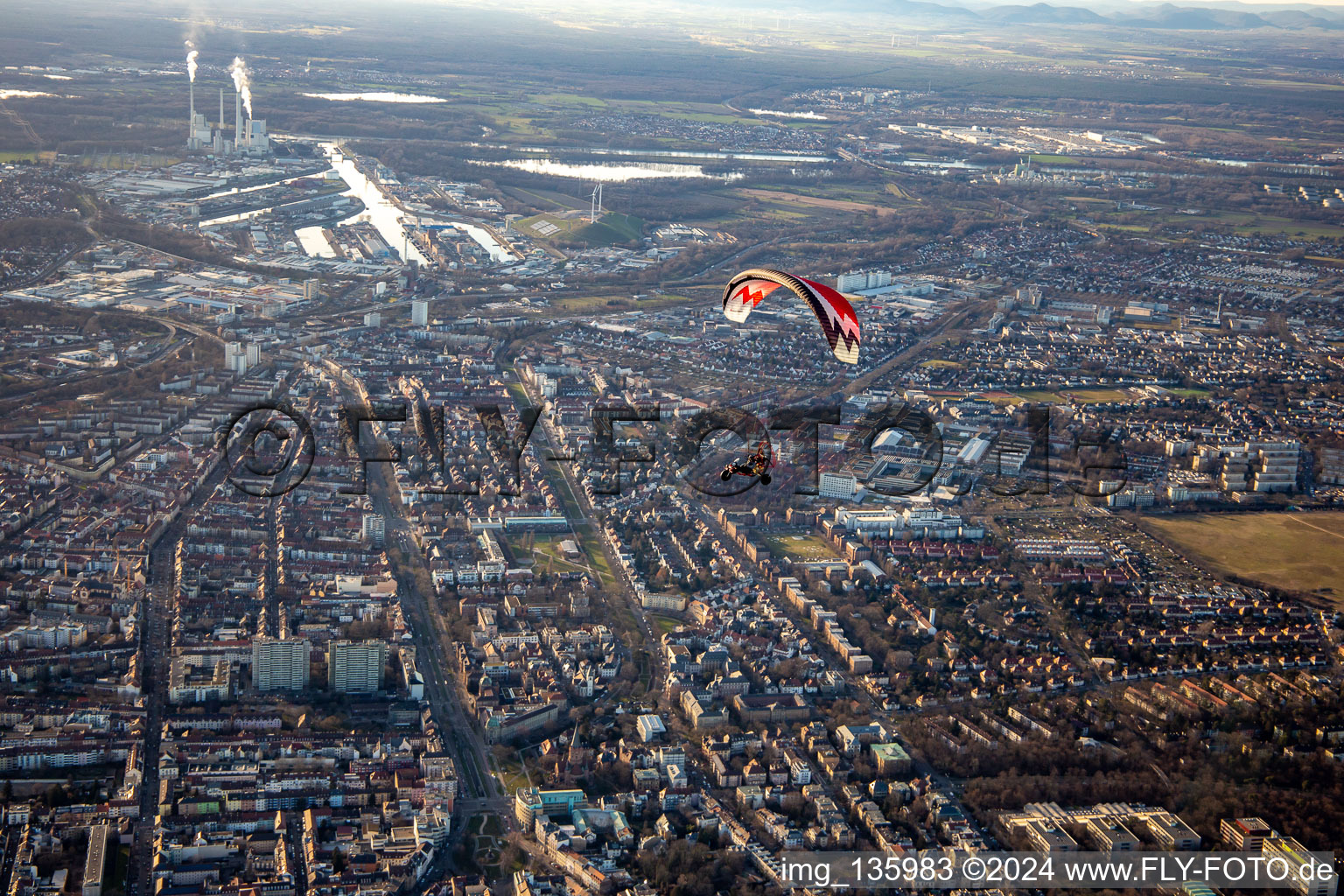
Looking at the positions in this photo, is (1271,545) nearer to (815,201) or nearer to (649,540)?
(649,540)

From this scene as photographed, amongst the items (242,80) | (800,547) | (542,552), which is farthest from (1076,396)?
(242,80)

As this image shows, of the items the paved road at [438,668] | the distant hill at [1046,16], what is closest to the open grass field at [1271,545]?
the paved road at [438,668]

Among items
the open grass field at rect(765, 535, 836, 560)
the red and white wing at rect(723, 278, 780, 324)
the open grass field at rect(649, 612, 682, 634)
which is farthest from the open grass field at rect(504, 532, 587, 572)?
the red and white wing at rect(723, 278, 780, 324)

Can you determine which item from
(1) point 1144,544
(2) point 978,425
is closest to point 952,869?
(1) point 1144,544

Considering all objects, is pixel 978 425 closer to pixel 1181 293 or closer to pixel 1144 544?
pixel 1144 544

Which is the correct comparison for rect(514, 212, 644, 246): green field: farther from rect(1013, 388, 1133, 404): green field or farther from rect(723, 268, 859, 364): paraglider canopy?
rect(723, 268, 859, 364): paraglider canopy

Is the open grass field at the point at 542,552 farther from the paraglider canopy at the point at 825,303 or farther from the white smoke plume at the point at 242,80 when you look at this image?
the white smoke plume at the point at 242,80
